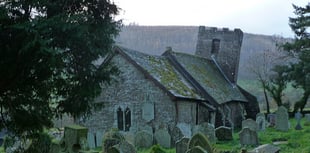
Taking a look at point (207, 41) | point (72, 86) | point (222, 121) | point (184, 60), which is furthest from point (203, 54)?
point (72, 86)

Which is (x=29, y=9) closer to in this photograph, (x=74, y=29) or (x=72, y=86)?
(x=74, y=29)

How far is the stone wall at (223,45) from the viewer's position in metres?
39.5

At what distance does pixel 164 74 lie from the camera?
28.1 metres

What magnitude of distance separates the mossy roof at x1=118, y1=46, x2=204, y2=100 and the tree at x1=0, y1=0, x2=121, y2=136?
515 inches

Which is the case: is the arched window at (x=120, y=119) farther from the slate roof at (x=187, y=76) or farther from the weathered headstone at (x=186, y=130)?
the weathered headstone at (x=186, y=130)

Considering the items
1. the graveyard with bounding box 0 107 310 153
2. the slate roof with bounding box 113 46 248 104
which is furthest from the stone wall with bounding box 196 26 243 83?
the graveyard with bounding box 0 107 310 153

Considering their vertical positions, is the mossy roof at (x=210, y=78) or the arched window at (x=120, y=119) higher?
the mossy roof at (x=210, y=78)

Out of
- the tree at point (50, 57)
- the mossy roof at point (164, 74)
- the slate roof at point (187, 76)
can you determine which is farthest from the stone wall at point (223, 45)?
the tree at point (50, 57)

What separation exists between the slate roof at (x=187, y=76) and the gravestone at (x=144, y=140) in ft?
19.4

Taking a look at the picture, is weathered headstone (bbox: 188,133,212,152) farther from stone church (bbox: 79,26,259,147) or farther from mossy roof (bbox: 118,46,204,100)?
mossy roof (bbox: 118,46,204,100)

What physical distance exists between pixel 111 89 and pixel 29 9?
16.2 meters

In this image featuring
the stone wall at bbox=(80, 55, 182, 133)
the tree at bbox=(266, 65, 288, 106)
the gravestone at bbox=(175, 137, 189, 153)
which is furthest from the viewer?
the tree at bbox=(266, 65, 288, 106)

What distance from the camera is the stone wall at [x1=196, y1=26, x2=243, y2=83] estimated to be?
39.5 meters

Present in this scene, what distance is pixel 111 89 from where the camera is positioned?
2795 centimetres
